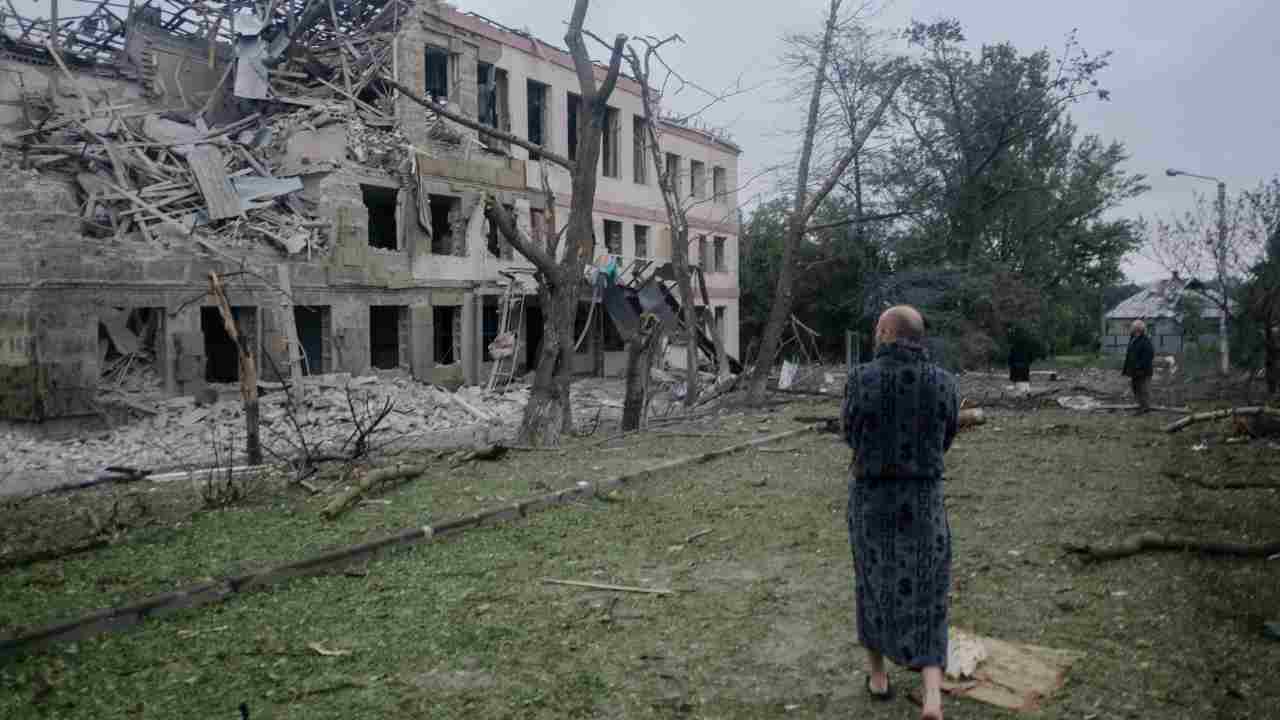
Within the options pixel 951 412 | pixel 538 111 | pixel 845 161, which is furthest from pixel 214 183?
pixel 951 412

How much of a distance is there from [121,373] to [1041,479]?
1650cm

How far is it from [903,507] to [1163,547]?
3.44 m

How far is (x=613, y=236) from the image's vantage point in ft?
102

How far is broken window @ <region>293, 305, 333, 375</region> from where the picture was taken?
69.8ft

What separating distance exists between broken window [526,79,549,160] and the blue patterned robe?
25.6 meters

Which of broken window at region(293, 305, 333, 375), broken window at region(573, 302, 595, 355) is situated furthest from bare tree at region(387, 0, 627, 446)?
broken window at region(573, 302, 595, 355)

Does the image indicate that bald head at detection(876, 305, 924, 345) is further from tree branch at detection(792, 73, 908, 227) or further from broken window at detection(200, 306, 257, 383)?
broken window at detection(200, 306, 257, 383)

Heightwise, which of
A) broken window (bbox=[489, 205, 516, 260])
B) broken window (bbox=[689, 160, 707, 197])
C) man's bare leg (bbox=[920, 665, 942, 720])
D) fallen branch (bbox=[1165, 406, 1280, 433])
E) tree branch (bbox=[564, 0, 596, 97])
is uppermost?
broken window (bbox=[689, 160, 707, 197])

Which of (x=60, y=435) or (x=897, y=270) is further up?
(x=897, y=270)

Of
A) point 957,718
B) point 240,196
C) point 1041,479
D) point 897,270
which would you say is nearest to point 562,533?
point 957,718

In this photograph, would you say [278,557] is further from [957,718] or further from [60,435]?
[60,435]

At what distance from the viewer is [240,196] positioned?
20734 millimetres

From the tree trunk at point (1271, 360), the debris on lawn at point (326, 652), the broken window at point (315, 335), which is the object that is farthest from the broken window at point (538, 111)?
the debris on lawn at point (326, 652)

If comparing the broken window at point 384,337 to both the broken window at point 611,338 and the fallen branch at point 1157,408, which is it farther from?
the fallen branch at point 1157,408
